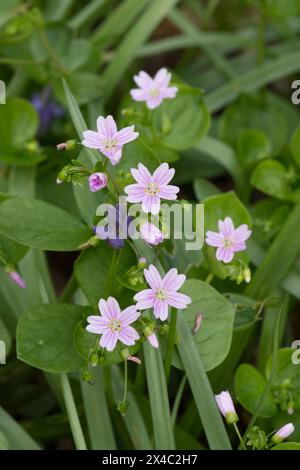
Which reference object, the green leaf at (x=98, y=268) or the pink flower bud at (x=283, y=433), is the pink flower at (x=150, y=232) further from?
the pink flower bud at (x=283, y=433)

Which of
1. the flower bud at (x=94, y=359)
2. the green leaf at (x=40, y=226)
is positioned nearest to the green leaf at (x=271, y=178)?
the green leaf at (x=40, y=226)

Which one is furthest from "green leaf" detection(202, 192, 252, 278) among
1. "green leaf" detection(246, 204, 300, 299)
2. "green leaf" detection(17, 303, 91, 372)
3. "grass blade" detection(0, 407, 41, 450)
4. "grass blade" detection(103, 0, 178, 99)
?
"grass blade" detection(103, 0, 178, 99)

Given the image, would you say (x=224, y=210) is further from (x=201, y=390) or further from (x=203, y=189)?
(x=201, y=390)

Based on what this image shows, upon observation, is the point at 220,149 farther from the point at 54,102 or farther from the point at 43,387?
the point at 43,387

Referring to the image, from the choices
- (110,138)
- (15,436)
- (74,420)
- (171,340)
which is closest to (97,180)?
(110,138)

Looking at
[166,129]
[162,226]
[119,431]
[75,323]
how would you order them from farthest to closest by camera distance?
1. [166,129]
2. [119,431]
3. [75,323]
4. [162,226]

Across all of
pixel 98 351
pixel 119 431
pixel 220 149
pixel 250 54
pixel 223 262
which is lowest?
pixel 119 431

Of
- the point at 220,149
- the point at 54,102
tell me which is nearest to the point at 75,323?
the point at 220,149
